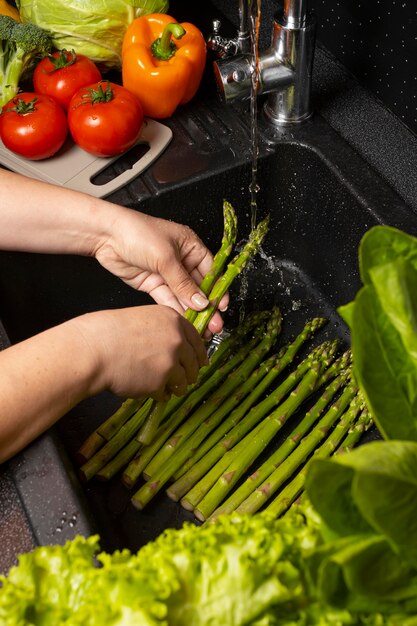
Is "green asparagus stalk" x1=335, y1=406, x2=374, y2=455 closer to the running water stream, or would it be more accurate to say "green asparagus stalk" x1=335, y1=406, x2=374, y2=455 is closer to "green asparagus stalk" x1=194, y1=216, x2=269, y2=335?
"green asparagus stalk" x1=194, y1=216, x2=269, y2=335

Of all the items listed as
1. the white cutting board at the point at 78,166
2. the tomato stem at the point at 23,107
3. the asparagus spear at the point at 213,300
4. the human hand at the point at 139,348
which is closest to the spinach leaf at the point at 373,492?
the human hand at the point at 139,348

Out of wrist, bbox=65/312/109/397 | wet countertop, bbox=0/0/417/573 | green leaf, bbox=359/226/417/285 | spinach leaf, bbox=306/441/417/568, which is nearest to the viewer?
spinach leaf, bbox=306/441/417/568

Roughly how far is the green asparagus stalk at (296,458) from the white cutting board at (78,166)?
638mm

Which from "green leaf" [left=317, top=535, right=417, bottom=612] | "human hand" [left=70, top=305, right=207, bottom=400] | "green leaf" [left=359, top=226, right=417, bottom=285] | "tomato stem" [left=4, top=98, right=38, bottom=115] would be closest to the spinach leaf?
"green leaf" [left=317, top=535, right=417, bottom=612]

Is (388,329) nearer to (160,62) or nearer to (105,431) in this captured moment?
(105,431)

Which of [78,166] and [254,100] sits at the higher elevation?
[254,100]

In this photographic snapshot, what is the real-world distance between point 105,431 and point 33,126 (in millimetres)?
641

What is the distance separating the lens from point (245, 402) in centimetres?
143

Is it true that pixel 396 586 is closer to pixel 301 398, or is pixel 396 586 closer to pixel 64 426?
pixel 301 398

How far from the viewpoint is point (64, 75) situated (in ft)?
5.27

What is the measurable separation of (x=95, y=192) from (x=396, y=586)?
1.12 meters

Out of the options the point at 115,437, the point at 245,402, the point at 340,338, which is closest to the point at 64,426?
the point at 115,437

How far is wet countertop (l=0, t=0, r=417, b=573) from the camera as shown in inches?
36.8

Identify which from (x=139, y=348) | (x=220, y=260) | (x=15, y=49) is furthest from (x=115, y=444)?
(x=15, y=49)
